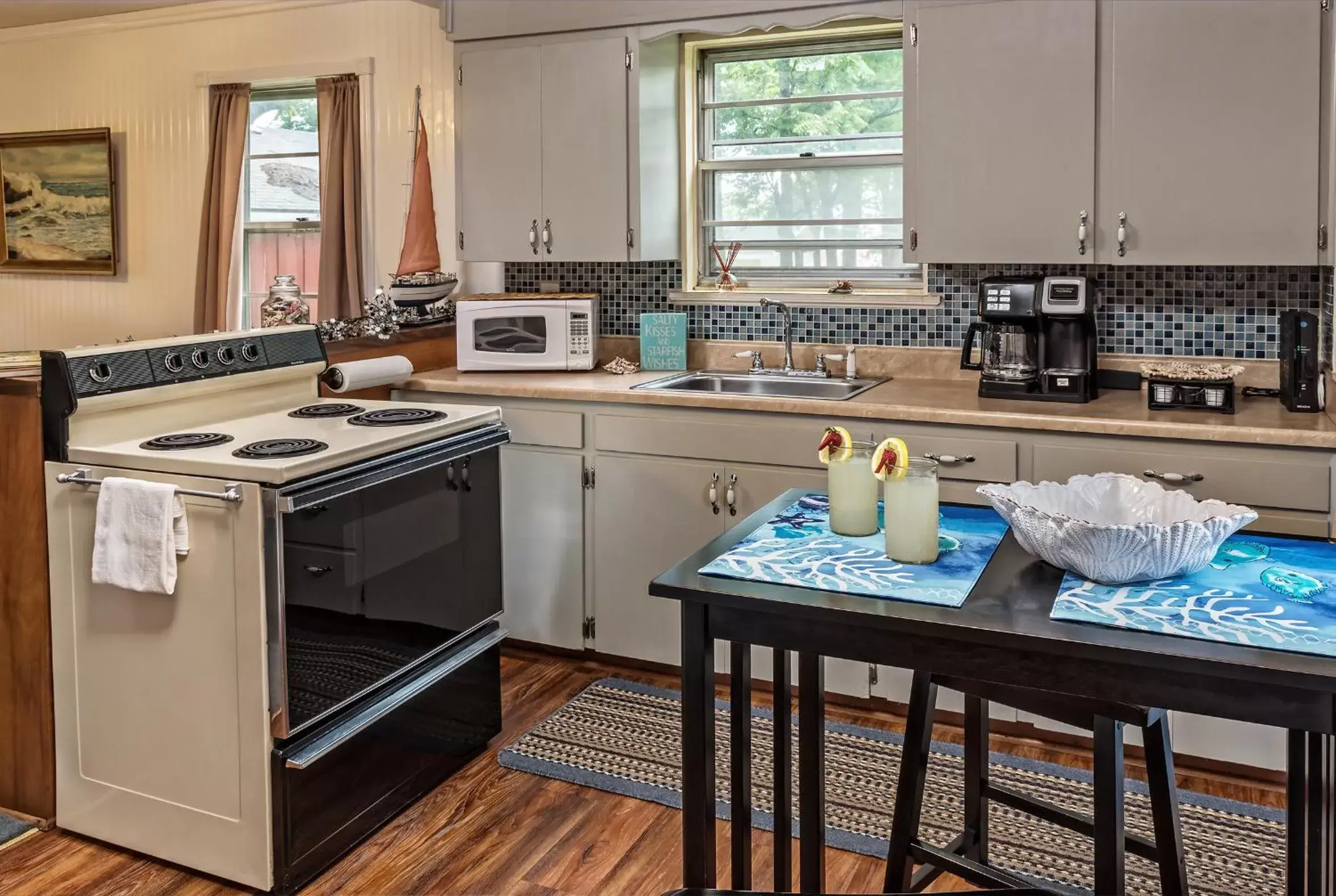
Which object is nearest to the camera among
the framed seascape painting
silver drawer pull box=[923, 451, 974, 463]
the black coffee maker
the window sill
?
silver drawer pull box=[923, 451, 974, 463]

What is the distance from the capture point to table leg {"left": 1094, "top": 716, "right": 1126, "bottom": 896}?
159 centimetres

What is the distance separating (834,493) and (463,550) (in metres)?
1.33

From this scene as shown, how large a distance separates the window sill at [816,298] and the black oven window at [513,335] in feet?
1.69

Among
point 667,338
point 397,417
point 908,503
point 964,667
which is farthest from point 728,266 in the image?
point 964,667

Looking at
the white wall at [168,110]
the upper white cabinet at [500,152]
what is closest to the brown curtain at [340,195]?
the white wall at [168,110]

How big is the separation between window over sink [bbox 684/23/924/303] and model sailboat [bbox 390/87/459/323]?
0.97 m

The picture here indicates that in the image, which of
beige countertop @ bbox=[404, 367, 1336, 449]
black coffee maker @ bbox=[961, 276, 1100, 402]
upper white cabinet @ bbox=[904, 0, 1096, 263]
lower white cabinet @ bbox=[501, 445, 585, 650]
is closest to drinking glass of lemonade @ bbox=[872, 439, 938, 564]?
beige countertop @ bbox=[404, 367, 1336, 449]

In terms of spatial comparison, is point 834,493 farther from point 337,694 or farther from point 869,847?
point 337,694

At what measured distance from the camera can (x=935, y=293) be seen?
3697 millimetres

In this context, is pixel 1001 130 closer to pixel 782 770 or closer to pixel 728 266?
pixel 728 266

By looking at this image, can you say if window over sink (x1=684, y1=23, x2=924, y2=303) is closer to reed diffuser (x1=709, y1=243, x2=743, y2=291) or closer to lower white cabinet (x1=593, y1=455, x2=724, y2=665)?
reed diffuser (x1=709, y1=243, x2=743, y2=291)

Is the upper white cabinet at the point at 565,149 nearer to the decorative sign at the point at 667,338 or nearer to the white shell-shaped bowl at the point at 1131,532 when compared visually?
the decorative sign at the point at 667,338

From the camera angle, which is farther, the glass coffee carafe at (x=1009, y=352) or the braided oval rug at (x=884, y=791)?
the glass coffee carafe at (x=1009, y=352)

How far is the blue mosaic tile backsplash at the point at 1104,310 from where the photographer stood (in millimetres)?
3277
